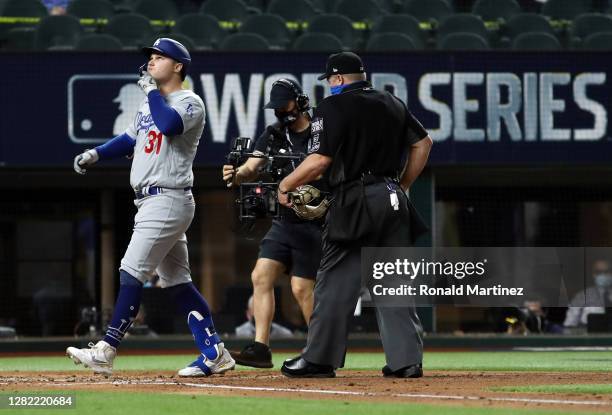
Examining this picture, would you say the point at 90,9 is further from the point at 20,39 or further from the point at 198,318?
the point at 198,318

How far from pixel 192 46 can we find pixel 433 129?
10.1ft

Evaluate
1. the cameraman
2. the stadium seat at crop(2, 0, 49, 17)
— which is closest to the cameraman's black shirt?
the cameraman

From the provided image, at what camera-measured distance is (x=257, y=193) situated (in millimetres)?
8336

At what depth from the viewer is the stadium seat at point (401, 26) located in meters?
16.7

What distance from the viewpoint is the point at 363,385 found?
22.8 feet

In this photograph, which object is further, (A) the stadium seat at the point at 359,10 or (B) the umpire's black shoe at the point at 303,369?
(A) the stadium seat at the point at 359,10

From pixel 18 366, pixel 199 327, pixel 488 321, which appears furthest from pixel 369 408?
pixel 488 321

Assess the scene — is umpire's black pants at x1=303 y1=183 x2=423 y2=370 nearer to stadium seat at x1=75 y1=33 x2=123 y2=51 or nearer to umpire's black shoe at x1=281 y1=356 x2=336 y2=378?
umpire's black shoe at x1=281 y1=356 x2=336 y2=378

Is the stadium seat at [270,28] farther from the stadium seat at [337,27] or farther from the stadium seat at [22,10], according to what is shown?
the stadium seat at [22,10]

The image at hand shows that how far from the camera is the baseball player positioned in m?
7.39

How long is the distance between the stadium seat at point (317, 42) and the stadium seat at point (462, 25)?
1583mm

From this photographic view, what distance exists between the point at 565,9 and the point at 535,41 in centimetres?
164

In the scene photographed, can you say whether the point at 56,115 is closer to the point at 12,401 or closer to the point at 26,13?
the point at 26,13
